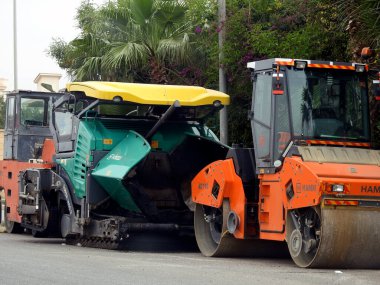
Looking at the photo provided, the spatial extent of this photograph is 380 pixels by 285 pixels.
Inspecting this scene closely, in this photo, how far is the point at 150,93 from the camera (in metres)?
15.5

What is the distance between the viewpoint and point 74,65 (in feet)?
78.6

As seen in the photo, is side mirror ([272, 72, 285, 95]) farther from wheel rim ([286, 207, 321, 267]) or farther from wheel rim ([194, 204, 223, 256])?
wheel rim ([194, 204, 223, 256])

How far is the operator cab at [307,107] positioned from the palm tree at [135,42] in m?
8.55

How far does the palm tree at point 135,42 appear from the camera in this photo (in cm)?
2162

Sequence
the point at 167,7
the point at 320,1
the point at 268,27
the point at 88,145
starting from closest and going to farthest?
the point at 88,145
the point at 320,1
the point at 268,27
the point at 167,7

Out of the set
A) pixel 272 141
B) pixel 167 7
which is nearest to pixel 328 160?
pixel 272 141

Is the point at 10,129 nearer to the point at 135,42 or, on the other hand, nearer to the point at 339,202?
the point at 135,42

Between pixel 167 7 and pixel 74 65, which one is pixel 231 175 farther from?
pixel 74 65

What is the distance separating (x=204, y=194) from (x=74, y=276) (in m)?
4.16

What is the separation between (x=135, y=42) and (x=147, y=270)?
1168 centimetres

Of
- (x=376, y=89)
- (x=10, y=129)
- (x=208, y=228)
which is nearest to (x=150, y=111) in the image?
(x=208, y=228)

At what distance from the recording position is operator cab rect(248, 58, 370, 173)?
1265 centimetres

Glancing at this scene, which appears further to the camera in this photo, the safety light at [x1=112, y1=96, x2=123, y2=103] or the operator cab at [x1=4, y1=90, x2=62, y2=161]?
the operator cab at [x1=4, y1=90, x2=62, y2=161]

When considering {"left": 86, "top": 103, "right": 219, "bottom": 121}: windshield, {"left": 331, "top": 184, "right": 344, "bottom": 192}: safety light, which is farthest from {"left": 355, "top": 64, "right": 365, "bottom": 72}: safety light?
{"left": 86, "top": 103, "right": 219, "bottom": 121}: windshield
